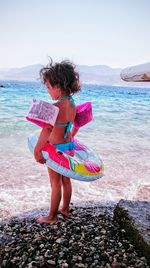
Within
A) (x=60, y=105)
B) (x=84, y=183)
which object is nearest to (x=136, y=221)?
(x=60, y=105)

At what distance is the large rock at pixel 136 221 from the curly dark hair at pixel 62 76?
55.1 inches

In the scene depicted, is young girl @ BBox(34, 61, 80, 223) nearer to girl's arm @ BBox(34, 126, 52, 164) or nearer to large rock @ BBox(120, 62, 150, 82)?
girl's arm @ BBox(34, 126, 52, 164)

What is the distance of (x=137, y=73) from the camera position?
→ 2947 millimetres

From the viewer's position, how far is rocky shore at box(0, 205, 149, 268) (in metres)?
2.59

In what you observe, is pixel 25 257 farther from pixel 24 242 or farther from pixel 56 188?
pixel 56 188

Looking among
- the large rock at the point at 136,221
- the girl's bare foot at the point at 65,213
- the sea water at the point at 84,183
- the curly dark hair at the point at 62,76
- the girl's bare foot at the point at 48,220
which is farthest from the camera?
the sea water at the point at 84,183

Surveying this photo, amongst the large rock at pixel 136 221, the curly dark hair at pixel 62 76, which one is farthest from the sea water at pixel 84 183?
the large rock at pixel 136 221

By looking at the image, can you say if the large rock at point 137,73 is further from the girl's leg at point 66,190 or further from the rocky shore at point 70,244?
the rocky shore at point 70,244

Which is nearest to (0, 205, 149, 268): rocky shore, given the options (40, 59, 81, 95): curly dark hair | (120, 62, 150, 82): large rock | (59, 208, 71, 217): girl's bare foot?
(59, 208, 71, 217): girl's bare foot

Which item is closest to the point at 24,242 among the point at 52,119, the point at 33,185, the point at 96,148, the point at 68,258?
the point at 68,258

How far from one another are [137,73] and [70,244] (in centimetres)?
180

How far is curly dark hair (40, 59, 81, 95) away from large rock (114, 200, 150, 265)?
1.40 meters

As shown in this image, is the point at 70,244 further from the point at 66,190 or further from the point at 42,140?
the point at 42,140

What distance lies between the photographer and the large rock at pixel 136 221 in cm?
270
